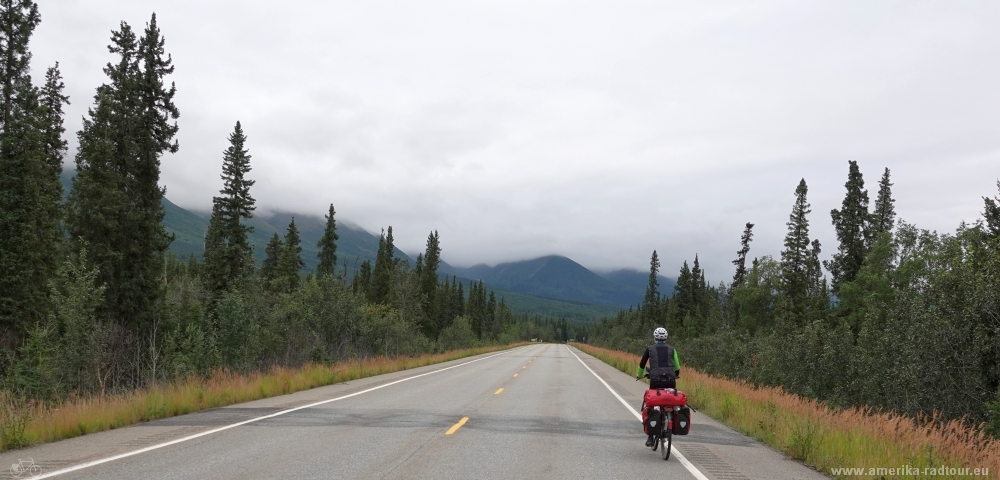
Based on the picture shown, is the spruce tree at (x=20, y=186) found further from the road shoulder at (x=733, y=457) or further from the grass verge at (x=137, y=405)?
the road shoulder at (x=733, y=457)

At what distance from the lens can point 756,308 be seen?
261 ft

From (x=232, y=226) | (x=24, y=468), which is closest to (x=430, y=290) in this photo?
(x=232, y=226)

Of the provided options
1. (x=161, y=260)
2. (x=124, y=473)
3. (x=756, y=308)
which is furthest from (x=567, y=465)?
(x=756, y=308)

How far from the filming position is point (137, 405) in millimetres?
11734

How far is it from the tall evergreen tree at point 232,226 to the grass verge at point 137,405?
2187cm

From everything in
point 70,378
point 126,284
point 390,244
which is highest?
point 390,244

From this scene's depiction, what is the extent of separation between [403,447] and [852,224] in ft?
201

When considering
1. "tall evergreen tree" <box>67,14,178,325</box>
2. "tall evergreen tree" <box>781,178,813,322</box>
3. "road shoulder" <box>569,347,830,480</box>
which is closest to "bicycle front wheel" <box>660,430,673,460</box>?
"road shoulder" <box>569,347,830,480</box>

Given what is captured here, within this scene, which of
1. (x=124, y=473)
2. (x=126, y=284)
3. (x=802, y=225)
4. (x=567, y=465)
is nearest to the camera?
(x=124, y=473)

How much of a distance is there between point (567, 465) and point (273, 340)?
1916 cm

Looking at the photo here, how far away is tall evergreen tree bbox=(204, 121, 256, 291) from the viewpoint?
40281mm

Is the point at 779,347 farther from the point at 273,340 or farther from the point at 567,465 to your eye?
the point at 567,465

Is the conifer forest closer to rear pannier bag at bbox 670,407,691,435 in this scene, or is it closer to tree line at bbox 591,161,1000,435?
tree line at bbox 591,161,1000,435

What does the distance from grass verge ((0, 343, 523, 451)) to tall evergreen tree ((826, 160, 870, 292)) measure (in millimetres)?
54444
